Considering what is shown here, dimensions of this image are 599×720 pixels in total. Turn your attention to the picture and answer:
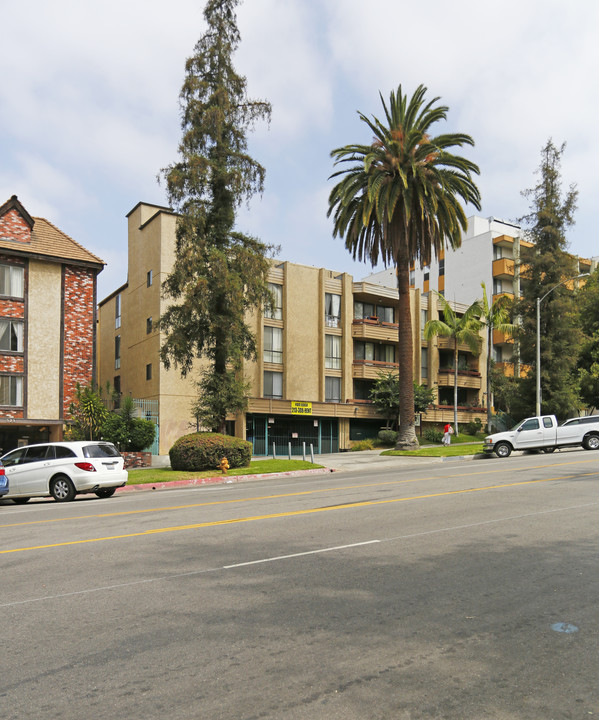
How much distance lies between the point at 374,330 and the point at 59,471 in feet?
106

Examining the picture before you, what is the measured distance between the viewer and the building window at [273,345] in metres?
43.6

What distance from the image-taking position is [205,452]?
89.4 ft

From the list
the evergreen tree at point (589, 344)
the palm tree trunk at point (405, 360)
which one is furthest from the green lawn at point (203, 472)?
the evergreen tree at point (589, 344)

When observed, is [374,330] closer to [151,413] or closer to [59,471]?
[151,413]

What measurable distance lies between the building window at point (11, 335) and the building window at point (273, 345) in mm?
15472

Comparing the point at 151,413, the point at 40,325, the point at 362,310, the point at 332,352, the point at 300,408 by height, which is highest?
the point at 362,310

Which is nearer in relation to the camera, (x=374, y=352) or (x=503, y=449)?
(x=503, y=449)

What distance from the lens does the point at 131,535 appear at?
10.5m

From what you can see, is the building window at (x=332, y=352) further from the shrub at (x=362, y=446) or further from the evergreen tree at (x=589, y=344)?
the evergreen tree at (x=589, y=344)

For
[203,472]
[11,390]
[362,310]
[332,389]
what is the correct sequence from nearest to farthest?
1. [203,472]
2. [11,390]
3. [332,389]
4. [362,310]

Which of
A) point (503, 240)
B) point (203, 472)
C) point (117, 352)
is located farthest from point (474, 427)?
point (203, 472)

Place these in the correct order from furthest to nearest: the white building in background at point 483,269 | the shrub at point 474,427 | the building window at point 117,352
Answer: the white building in background at point 483,269 < the shrub at point 474,427 < the building window at point 117,352

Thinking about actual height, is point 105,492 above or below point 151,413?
below

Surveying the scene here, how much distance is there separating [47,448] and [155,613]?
14403mm
